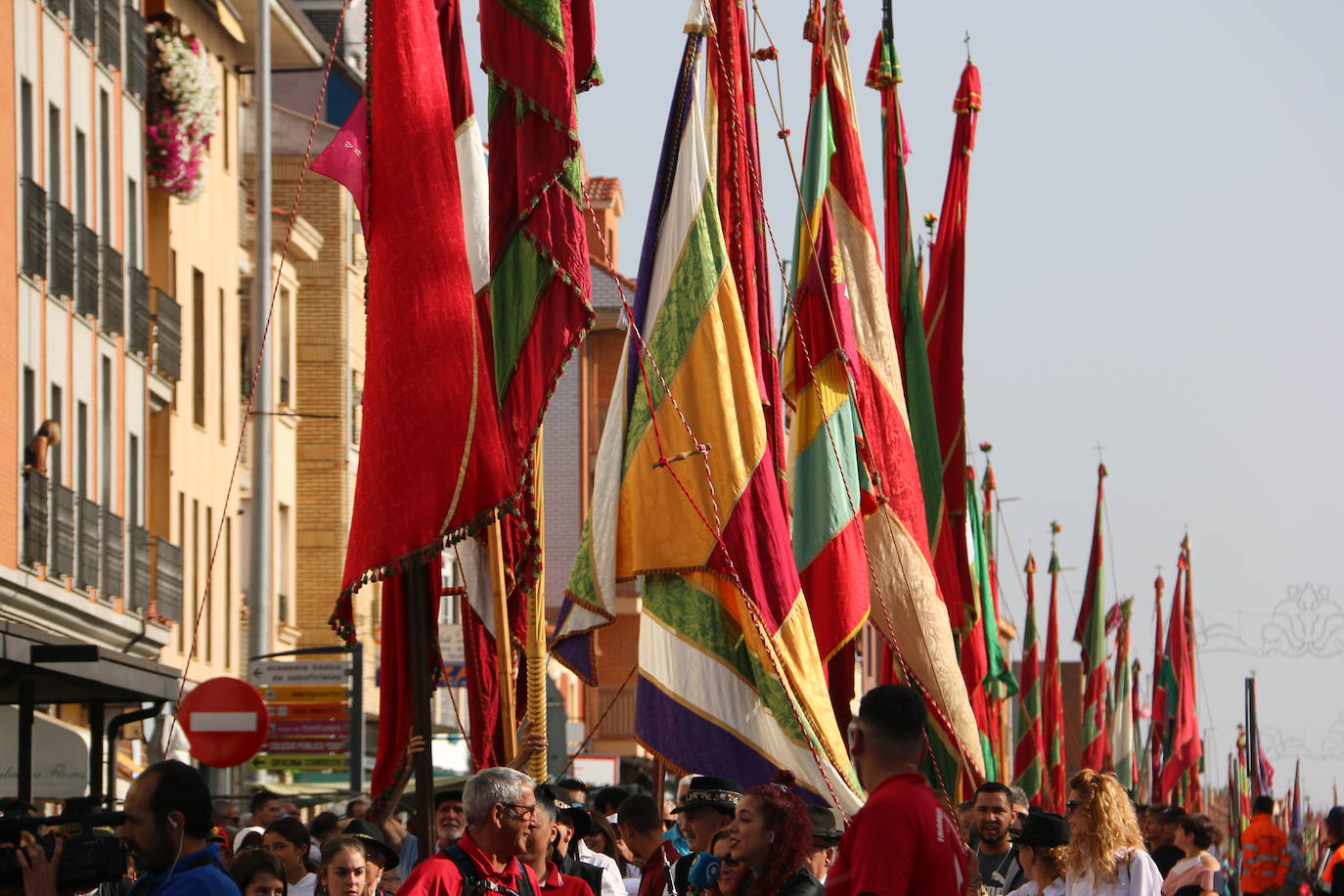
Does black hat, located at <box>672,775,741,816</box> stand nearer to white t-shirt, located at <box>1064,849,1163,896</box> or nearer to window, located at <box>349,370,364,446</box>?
white t-shirt, located at <box>1064,849,1163,896</box>

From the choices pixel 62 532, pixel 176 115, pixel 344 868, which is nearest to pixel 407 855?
pixel 344 868

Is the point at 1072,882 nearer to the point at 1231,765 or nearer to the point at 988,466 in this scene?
the point at 988,466

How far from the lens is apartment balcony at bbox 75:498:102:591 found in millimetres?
28703

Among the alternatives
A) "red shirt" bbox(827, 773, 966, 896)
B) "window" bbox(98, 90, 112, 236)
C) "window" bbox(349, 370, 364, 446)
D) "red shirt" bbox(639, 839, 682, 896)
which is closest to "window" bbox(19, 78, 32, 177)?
"window" bbox(98, 90, 112, 236)

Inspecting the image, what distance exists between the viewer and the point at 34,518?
88.3 ft

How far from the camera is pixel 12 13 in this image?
1059 inches

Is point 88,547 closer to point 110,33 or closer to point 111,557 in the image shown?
point 111,557

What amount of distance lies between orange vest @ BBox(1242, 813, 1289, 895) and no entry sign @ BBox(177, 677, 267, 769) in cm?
769

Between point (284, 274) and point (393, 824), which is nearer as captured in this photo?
point (393, 824)

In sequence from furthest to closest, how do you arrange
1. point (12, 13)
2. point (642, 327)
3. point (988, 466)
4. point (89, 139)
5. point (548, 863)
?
point (988, 466), point (89, 139), point (12, 13), point (642, 327), point (548, 863)

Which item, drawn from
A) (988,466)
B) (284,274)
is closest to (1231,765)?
(988,466)

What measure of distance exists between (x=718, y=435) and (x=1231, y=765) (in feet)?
215

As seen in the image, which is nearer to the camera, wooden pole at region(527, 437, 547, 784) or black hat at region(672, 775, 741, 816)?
black hat at region(672, 775, 741, 816)

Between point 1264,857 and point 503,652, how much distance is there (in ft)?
32.5
